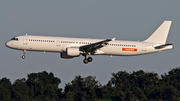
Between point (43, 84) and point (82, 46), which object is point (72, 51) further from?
point (43, 84)

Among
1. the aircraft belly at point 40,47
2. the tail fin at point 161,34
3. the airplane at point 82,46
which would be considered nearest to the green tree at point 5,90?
the airplane at point 82,46

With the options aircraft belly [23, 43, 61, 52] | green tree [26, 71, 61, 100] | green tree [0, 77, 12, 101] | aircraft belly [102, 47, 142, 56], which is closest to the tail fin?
aircraft belly [102, 47, 142, 56]

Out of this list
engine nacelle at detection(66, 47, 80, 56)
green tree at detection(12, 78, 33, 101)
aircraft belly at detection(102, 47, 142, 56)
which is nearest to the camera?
engine nacelle at detection(66, 47, 80, 56)

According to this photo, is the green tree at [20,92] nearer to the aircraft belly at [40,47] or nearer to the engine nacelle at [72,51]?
the aircraft belly at [40,47]

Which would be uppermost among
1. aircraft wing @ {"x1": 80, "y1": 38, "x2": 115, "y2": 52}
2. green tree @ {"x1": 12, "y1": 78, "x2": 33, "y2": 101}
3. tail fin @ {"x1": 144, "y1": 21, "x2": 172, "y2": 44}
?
tail fin @ {"x1": 144, "y1": 21, "x2": 172, "y2": 44}

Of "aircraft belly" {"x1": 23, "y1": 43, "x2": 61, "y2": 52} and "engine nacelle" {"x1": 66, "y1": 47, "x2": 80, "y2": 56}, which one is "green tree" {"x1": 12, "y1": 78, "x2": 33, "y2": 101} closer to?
"aircraft belly" {"x1": 23, "y1": 43, "x2": 61, "y2": 52}

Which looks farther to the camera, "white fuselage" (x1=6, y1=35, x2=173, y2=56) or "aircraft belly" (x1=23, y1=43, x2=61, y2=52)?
"white fuselage" (x1=6, y1=35, x2=173, y2=56)

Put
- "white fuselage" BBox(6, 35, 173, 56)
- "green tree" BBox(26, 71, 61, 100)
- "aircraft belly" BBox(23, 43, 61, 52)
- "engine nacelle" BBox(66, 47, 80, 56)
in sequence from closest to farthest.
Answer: "engine nacelle" BBox(66, 47, 80, 56) → "aircraft belly" BBox(23, 43, 61, 52) → "white fuselage" BBox(6, 35, 173, 56) → "green tree" BBox(26, 71, 61, 100)

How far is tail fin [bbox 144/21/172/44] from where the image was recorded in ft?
225

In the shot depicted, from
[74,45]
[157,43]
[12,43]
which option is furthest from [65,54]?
[157,43]

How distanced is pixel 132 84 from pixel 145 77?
4389mm

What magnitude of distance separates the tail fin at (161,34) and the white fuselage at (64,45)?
3.51 metres

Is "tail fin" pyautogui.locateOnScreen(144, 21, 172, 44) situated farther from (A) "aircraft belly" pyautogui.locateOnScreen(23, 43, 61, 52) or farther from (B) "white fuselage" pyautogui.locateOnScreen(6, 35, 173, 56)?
(A) "aircraft belly" pyautogui.locateOnScreen(23, 43, 61, 52)

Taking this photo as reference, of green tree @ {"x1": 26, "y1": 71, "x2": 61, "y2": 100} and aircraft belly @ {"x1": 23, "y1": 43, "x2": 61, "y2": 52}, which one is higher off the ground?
aircraft belly @ {"x1": 23, "y1": 43, "x2": 61, "y2": 52}
